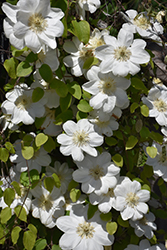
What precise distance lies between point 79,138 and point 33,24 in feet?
1.25

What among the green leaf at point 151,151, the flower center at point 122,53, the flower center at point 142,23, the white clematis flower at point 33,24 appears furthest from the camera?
the flower center at point 142,23

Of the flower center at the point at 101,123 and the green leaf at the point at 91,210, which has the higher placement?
the flower center at the point at 101,123

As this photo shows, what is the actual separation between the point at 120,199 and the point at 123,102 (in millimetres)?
342

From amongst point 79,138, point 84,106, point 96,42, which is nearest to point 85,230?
point 79,138

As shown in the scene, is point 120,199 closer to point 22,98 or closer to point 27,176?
point 27,176

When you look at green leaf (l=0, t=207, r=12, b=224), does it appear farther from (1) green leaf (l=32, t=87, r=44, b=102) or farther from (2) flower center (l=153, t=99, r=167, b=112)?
(2) flower center (l=153, t=99, r=167, b=112)

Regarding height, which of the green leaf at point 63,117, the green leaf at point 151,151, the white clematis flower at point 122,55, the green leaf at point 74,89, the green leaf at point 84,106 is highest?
the white clematis flower at point 122,55

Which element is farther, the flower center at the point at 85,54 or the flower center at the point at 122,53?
the flower center at the point at 85,54

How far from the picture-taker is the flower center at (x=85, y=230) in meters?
0.92

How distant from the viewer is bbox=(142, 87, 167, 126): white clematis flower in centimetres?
95

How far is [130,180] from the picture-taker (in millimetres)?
930

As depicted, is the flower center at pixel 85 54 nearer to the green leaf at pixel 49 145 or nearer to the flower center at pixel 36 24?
the flower center at pixel 36 24

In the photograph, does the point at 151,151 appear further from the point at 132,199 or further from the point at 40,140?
the point at 40,140

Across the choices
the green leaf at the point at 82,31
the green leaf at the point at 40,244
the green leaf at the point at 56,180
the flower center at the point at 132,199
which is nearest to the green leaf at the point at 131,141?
the flower center at the point at 132,199
